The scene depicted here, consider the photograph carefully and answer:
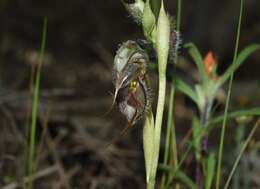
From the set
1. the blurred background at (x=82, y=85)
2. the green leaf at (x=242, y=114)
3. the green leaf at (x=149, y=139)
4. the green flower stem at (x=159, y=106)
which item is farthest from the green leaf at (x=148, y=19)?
the blurred background at (x=82, y=85)

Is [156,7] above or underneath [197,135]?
above

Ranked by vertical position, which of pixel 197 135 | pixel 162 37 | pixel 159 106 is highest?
pixel 162 37

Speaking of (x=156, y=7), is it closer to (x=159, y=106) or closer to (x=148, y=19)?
(x=148, y=19)

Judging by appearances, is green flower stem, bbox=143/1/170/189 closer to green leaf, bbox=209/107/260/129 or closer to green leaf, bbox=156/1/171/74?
→ green leaf, bbox=156/1/171/74

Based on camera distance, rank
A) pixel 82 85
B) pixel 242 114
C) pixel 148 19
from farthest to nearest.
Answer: pixel 82 85 → pixel 242 114 → pixel 148 19

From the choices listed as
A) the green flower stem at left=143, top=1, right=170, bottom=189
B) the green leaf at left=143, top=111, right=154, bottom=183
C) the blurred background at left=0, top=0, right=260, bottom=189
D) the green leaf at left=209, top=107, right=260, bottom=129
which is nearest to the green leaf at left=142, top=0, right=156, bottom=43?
the green flower stem at left=143, top=1, right=170, bottom=189

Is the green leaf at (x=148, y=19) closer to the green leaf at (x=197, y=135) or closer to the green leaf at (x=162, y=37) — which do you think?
the green leaf at (x=162, y=37)

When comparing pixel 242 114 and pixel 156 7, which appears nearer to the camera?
pixel 156 7

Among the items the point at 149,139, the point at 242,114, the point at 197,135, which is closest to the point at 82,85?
the point at 197,135

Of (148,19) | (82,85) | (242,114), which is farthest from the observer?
(82,85)

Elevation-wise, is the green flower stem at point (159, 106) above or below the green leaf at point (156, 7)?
below
